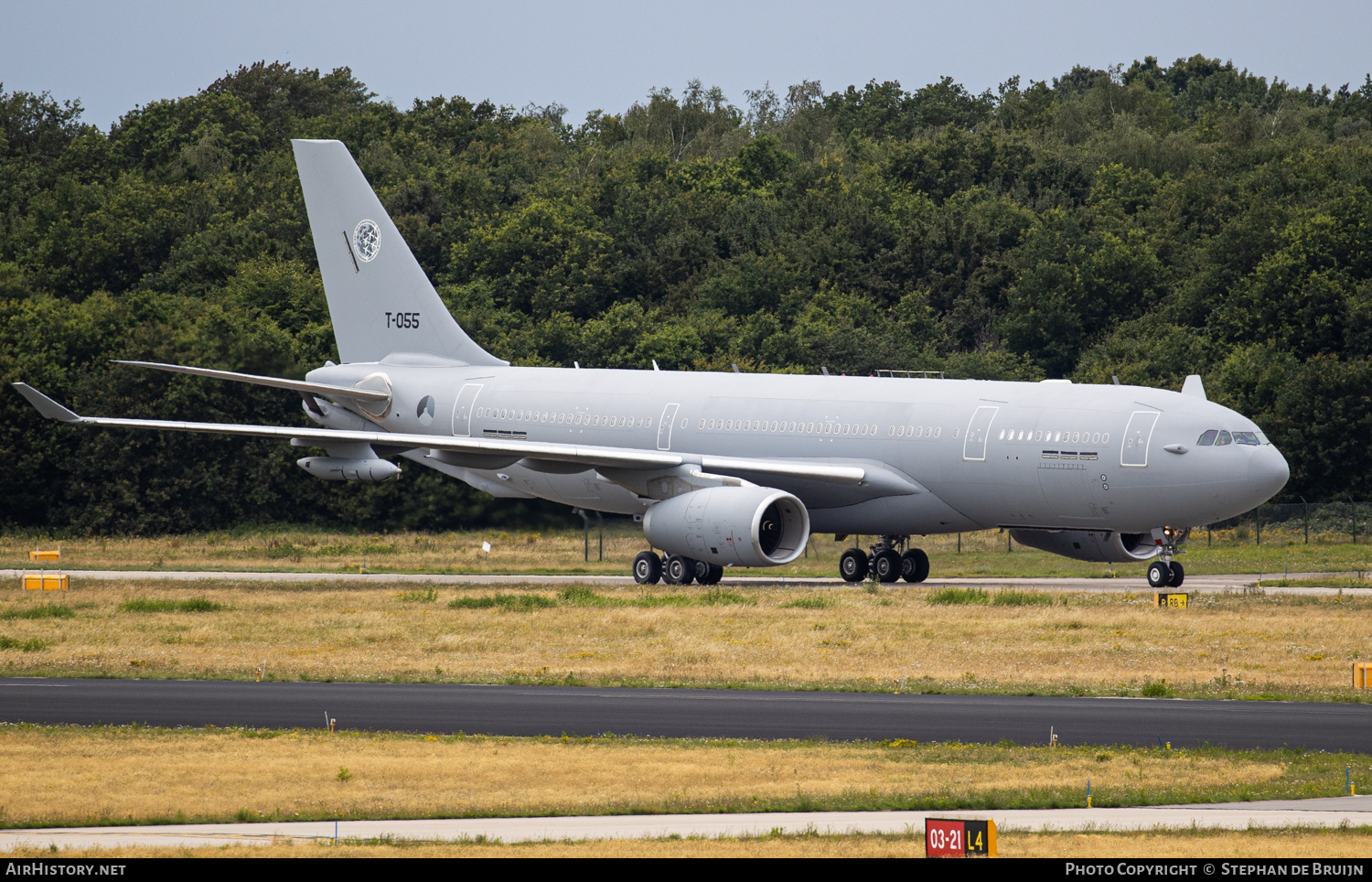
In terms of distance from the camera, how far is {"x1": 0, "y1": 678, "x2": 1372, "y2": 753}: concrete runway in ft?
63.7

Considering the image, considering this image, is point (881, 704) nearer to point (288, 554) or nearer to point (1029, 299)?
point (288, 554)

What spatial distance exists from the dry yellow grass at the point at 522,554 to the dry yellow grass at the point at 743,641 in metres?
10.4

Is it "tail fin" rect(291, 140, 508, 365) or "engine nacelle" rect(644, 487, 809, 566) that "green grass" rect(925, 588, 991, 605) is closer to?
"engine nacelle" rect(644, 487, 809, 566)

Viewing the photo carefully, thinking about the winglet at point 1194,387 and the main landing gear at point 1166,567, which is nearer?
the main landing gear at point 1166,567

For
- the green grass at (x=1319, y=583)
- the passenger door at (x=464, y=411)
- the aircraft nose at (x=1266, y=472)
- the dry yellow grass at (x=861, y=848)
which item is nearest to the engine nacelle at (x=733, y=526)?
the passenger door at (x=464, y=411)

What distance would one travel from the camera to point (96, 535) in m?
62.7

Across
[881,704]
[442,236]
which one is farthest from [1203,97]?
[881,704]

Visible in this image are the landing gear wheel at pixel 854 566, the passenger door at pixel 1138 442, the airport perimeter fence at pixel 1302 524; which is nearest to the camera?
the passenger door at pixel 1138 442

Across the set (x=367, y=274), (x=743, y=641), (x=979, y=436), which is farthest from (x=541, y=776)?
(x=367, y=274)

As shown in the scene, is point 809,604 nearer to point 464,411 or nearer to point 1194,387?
point 1194,387

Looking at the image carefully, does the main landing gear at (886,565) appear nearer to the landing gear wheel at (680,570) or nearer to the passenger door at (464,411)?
the landing gear wheel at (680,570)

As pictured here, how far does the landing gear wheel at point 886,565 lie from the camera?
4003 centimetres

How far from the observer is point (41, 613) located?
34.0 metres

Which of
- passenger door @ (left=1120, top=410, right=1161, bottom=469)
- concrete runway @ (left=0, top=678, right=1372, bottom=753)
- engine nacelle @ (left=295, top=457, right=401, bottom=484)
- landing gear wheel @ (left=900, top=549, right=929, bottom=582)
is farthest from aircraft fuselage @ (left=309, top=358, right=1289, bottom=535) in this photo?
concrete runway @ (left=0, top=678, right=1372, bottom=753)
